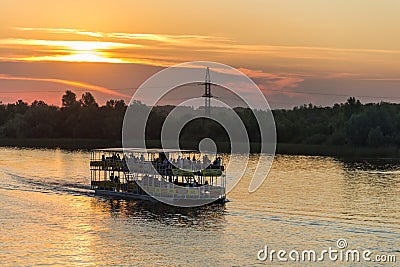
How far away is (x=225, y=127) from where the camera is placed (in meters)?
107

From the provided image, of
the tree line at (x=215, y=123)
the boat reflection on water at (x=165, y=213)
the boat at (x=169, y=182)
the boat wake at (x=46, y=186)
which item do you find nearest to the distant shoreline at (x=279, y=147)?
the tree line at (x=215, y=123)

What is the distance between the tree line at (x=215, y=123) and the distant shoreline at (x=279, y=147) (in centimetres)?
153

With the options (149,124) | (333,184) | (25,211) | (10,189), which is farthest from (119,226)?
(149,124)

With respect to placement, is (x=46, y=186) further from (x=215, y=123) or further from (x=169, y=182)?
(x=215, y=123)

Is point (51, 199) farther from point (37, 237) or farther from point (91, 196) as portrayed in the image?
point (37, 237)

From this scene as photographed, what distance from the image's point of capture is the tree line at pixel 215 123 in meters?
91.3

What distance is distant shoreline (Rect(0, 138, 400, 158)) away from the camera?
3408 inches

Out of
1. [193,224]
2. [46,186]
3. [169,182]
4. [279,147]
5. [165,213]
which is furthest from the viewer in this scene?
[279,147]

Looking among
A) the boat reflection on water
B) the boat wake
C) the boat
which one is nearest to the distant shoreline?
the boat wake

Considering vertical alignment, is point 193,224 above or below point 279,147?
below

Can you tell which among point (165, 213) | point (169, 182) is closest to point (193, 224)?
point (165, 213)

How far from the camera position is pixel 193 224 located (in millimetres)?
38000

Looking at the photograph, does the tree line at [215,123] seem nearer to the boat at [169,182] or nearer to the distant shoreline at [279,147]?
the distant shoreline at [279,147]

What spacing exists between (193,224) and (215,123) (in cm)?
6825
